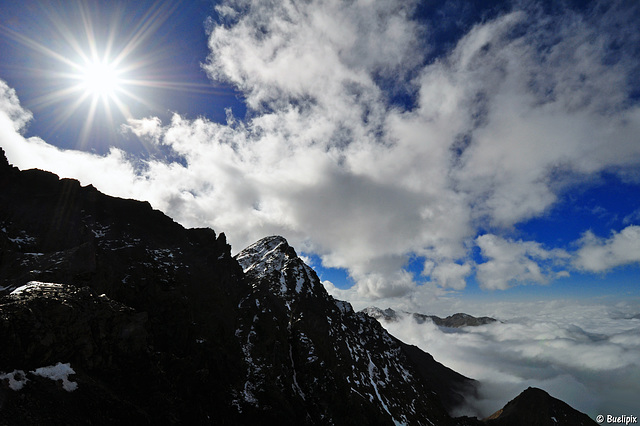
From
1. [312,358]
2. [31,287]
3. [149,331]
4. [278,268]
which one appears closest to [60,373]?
[31,287]

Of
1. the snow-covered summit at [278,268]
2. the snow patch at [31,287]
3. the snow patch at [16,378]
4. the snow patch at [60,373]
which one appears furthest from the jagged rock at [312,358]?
the snow patch at [16,378]

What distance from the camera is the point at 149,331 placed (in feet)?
140

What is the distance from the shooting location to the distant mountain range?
88.4 ft

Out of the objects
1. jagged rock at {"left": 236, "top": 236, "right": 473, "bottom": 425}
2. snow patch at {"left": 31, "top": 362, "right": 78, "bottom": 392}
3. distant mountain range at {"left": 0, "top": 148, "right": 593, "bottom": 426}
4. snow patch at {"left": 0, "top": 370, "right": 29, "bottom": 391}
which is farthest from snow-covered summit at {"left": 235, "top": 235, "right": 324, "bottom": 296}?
snow patch at {"left": 0, "top": 370, "right": 29, "bottom": 391}

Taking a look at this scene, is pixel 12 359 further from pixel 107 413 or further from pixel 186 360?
pixel 186 360

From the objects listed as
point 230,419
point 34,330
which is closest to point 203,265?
point 230,419

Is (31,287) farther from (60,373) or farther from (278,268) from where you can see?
(278,268)

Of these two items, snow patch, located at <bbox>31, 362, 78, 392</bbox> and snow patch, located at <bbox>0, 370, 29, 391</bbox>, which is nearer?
snow patch, located at <bbox>0, 370, 29, 391</bbox>

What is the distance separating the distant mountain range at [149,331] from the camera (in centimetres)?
2695

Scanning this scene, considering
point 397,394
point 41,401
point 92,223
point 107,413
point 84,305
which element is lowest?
point 397,394

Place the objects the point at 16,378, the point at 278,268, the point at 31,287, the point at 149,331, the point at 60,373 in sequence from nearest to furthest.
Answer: the point at 16,378 → the point at 60,373 → the point at 31,287 → the point at 149,331 → the point at 278,268

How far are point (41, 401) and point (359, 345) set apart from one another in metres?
162

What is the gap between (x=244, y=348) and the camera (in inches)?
3221

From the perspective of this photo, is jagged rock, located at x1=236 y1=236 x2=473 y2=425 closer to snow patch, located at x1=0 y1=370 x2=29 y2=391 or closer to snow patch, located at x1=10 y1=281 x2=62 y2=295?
snow patch, located at x1=10 y1=281 x2=62 y2=295
